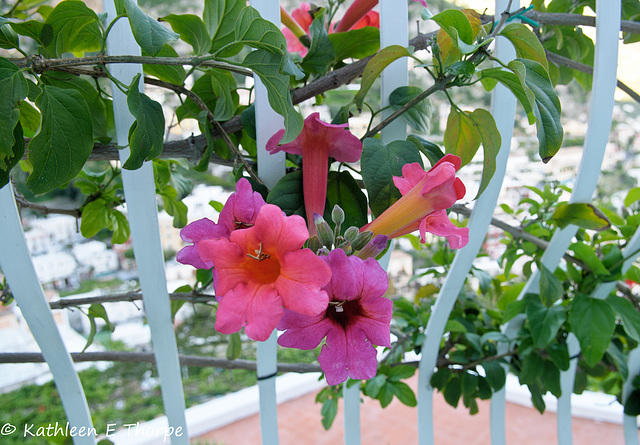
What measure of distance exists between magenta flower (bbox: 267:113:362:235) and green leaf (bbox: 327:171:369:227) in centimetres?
4

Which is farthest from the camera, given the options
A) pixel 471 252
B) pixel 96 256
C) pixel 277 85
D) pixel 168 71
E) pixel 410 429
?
pixel 96 256

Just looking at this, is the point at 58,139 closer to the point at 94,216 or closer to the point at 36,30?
the point at 36,30

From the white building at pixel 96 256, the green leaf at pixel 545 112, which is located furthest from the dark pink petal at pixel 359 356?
the white building at pixel 96 256

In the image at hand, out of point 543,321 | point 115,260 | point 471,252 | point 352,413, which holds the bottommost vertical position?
point 115,260

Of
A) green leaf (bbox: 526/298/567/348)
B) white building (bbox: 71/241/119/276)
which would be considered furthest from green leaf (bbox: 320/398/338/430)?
white building (bbox: 71/241/119/276)

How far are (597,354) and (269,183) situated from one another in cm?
53

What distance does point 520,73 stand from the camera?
36 cm

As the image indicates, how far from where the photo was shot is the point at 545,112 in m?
0.39

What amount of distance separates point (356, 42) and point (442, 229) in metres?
0.28

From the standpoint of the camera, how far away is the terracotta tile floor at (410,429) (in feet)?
4.68

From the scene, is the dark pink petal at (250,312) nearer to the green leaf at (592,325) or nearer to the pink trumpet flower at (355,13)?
the pink trumpet flower at (355,13)

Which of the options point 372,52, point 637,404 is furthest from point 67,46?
point 637,404

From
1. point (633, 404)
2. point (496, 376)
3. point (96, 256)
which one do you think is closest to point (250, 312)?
point (496, 376)

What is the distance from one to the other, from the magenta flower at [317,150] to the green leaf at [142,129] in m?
0.11
